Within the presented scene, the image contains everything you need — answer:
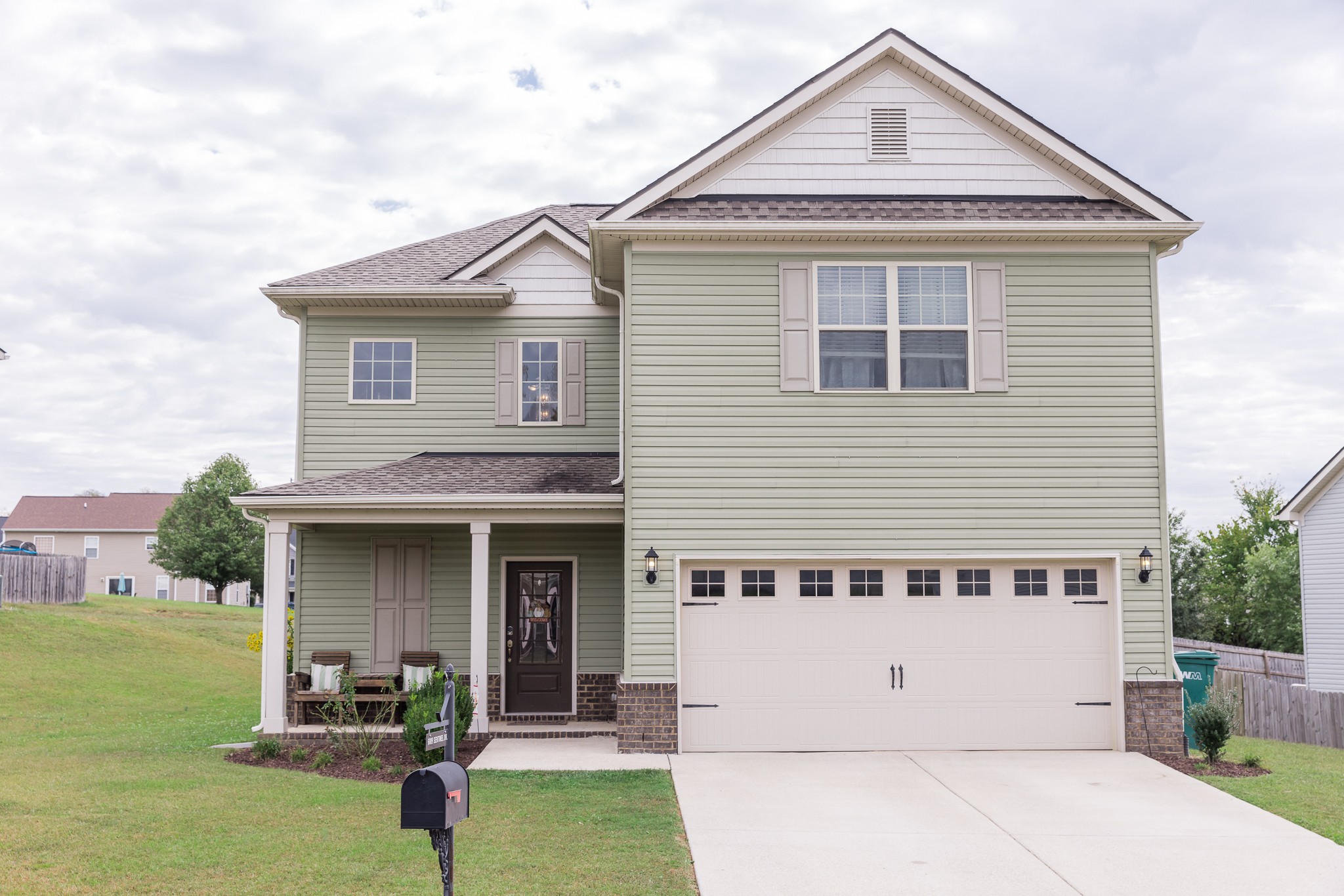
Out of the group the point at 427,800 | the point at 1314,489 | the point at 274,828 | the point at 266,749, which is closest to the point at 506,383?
the point at 266,749

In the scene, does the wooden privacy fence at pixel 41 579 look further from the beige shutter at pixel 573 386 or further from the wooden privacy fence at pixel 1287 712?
the wooden privacy fence at pixel 1287 712

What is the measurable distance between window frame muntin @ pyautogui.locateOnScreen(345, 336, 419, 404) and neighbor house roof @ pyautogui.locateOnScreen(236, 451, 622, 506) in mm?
914

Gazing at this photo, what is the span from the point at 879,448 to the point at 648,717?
404 cm

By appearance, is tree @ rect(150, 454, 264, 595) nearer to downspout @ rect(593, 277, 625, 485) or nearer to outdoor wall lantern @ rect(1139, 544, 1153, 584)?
downspout @ rect(593, 277, 625, 485)

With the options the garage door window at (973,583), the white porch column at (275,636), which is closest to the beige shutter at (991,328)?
the garage door window at (973,583)

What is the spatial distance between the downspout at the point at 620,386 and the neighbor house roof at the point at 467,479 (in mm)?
140

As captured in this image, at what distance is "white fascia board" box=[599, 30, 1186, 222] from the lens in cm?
1230

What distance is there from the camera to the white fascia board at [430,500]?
12398mm

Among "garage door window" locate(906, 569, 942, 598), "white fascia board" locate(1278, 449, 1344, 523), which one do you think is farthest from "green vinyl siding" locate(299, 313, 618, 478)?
"white fascia board" locate(1278, 449, 1344, 523)

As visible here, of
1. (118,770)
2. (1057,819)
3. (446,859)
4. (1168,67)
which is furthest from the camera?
(1168,67)

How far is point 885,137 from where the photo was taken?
12656 millimetres

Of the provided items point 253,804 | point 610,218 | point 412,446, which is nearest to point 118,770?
point 253,804

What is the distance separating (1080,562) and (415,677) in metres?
8.32

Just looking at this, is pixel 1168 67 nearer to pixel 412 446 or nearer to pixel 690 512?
pixel 690 512
